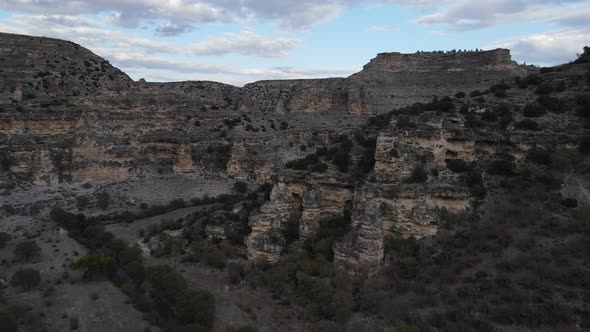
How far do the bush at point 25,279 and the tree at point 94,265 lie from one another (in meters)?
1.85

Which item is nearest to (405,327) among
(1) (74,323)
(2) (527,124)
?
(2) (527,124)

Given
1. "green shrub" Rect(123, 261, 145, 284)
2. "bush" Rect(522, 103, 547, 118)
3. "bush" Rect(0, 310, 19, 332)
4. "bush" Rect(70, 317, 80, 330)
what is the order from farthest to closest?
"green shrub" Rect(123, 261, 145, 284)
"bush" Rect(522, 103, 547, 118)
"bush" Rect(70, 317, 80, 330)
"bush" Rect(0, 310, 19, 332)

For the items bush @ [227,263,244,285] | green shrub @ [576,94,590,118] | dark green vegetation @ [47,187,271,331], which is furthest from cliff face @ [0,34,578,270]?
dark green vegetation @ [47,187,271,331]

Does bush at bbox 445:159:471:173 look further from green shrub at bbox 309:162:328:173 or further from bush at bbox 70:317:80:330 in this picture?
bush at bbox 70:317:80:330

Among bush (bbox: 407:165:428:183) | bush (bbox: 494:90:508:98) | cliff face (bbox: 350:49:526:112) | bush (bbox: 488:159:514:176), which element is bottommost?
bush (bbox: 407:165:428:183)

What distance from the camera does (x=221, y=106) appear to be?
47.0 m

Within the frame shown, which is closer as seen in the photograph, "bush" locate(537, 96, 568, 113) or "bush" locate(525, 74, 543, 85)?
"bush" locate(537, 96, 568, 113)

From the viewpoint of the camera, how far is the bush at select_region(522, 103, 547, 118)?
71.1 ft

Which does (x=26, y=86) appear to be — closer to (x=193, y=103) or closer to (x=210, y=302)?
(x=193, y=103)

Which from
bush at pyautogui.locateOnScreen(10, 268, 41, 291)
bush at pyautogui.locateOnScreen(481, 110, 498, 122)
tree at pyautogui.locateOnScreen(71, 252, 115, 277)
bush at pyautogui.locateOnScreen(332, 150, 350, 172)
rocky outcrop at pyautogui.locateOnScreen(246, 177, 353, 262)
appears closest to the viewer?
rocky outcrop at pyautogui.locateOnScreen(246, 177, 353, 262)

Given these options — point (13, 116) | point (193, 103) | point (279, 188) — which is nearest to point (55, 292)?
point (279, 188)

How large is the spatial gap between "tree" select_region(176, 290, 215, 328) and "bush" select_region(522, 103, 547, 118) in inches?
614

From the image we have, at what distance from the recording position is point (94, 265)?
23.3 m

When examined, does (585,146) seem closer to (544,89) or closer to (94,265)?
(544,89)
